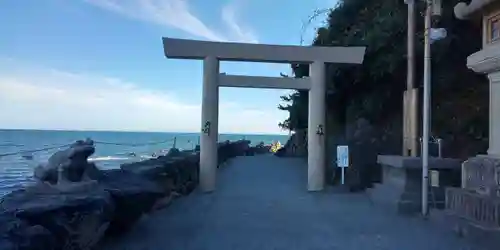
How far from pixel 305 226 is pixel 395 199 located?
2.62m

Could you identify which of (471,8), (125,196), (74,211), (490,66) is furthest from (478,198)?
(74,211)

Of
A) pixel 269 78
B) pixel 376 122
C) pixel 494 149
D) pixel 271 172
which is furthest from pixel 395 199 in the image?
pixel 271 172

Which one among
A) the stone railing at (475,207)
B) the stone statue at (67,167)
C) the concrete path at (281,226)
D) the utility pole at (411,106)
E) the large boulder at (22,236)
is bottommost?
the concrete path at (281,226)

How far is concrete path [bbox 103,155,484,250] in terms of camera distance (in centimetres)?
659

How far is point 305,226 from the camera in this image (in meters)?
7.95

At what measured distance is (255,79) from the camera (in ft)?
41.5

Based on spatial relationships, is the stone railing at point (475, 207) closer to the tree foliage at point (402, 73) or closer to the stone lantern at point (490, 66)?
the stone lantern at point (490, 66)

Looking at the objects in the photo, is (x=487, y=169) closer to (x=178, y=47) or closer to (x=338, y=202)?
(x=338, y=202)

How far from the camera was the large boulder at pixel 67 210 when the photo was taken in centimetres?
440

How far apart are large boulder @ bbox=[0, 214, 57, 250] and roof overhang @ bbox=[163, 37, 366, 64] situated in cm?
850

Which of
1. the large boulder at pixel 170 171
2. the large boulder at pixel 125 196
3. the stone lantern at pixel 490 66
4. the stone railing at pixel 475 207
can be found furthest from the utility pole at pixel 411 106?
the large boulder at pixel 125 196

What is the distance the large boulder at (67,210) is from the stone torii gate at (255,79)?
6911mm

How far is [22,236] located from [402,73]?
12609 millimetres

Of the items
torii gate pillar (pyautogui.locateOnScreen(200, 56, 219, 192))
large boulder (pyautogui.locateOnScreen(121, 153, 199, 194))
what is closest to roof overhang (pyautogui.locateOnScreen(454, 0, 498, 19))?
large boulder (pyautogui.locateOnScreen(121, 153, 199, 194))
